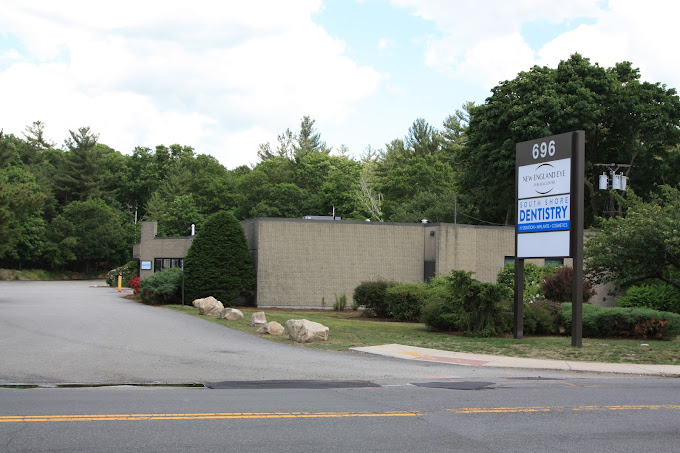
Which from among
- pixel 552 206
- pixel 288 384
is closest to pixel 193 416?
pixel 288 384

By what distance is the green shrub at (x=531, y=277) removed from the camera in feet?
86.9

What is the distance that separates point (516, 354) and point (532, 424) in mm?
8063

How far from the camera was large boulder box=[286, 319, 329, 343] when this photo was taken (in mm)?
17453

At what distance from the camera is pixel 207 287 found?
97.3ft

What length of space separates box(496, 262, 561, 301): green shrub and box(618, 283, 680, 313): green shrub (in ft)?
10.4

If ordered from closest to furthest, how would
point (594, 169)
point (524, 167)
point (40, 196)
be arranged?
point (524, 167) → point (40, 196) → point (594, 169)

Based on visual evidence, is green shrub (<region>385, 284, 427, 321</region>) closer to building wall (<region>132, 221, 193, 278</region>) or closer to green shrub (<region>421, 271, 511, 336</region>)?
green shrub (<region>421, 271, 511, 336</region>)

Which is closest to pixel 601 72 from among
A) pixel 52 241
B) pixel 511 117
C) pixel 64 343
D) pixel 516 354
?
pixel 511 117

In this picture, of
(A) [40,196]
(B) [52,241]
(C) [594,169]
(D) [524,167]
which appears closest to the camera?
(D) [524,167]

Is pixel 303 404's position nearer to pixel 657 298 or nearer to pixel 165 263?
pixel 657 298

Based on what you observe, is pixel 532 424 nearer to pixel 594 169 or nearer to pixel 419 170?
pixel 594 169

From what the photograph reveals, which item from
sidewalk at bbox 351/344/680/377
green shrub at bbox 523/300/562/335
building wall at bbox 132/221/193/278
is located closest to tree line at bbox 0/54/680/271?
building wall at bbox 132/221/193/278

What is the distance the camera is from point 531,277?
97.3 feet

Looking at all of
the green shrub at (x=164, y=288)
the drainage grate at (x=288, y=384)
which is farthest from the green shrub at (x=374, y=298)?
the drainage grate at (x=288, y=384)
